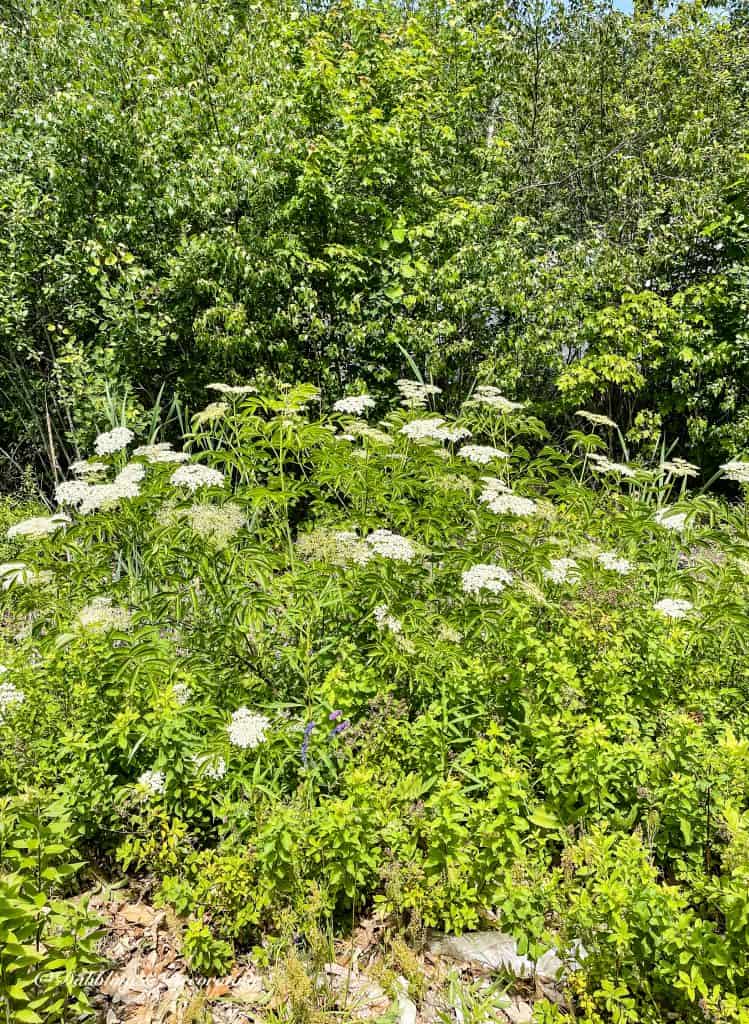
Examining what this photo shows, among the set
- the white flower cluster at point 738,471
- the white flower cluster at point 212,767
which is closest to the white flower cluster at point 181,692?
the white flower cluster at point 212,767

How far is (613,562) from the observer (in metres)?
2.73

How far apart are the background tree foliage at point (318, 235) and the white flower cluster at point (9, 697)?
242 centimetres

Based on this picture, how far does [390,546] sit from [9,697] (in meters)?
1.36

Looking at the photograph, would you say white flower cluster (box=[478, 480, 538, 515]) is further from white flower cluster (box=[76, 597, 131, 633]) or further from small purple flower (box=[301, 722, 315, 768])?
white flower cluster (box=[76, 597, 131, 633])

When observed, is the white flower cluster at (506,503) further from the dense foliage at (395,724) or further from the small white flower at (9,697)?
the small white flower at (9,697)

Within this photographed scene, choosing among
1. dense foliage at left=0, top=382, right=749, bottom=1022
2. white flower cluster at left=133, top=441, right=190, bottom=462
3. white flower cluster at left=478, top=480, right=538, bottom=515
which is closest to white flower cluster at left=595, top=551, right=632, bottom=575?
dense foliage at left=0, top=382, right=749, bottom=1022

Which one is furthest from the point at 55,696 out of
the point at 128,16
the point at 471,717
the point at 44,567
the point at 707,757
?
the point at 128,16

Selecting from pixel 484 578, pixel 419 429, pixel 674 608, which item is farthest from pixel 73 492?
pixel 674 608

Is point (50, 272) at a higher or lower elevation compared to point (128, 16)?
lower

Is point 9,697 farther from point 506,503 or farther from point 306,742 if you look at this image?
point 506,503

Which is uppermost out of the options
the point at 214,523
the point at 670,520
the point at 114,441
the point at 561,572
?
the point at 114,441

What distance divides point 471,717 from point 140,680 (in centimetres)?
114

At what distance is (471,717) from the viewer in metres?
2.29

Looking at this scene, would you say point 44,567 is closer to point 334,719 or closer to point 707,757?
point 334,719
